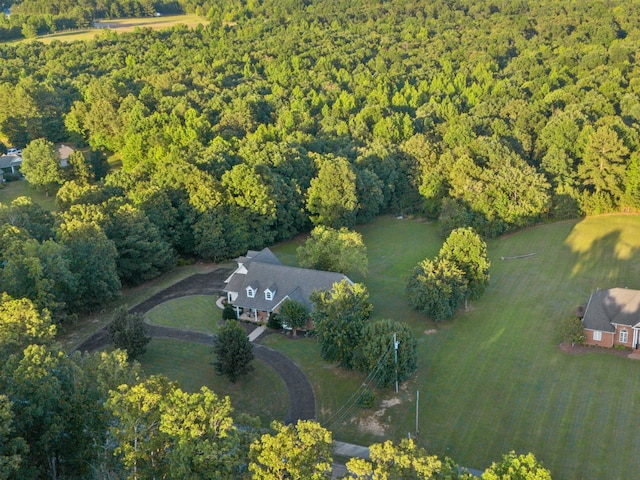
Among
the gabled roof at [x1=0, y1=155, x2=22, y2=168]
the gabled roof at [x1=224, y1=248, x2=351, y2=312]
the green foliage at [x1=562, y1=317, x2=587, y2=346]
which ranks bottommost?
the green foliage at [x1=562, y1=317, x2=587, y2=346]

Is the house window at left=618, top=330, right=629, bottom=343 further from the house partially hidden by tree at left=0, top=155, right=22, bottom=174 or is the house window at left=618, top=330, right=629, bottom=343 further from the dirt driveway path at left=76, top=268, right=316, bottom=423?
the house partially hidden by tree at left=0, top=155, right=22, bottom=174

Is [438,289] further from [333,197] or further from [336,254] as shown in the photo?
[333,197]

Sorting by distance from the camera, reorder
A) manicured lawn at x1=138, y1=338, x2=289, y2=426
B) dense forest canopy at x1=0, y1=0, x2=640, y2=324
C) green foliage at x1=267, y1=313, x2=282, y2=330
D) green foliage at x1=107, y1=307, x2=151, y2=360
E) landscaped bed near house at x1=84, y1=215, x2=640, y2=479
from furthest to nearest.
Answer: dense forest canopy at x1=0, y1=0, x2=640, y2=324 < green foliage at x1=267, y1=313, x2=282, y2=330 < green foliage at x1=107, y1=307, x2=151, y2=360 < manicured lawn at x1=138, y1=338, x2=289, y2=426 < landscaped bed near house at x1=84, y1=215, x2=640, y2=479

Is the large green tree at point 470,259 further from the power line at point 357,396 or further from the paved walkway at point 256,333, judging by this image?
the paved walkway at point 256,333

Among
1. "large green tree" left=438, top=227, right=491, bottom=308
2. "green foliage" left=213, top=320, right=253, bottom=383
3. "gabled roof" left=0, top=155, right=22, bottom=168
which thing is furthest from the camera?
"gabled roof" left=0, top=155, right=22, bottom=168

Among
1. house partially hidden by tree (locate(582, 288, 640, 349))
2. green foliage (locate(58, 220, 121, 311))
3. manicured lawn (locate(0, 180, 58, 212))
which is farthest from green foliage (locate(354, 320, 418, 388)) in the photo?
manicured lawn (locate(0, 180, 58, 212))

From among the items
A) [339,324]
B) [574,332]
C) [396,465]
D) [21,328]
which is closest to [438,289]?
[574,332]

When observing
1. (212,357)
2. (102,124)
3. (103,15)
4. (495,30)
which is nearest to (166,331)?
(212,357)

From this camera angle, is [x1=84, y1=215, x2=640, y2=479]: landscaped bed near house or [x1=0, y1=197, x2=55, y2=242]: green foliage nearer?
[x1=84, y1=215, x2=640, y2=479]: landscaped bed near house
